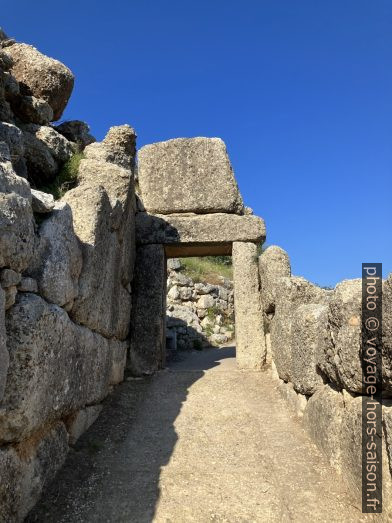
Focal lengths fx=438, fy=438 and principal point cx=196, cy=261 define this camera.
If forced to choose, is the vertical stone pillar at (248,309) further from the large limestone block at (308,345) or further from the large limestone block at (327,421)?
the large limestone block at (327,421)

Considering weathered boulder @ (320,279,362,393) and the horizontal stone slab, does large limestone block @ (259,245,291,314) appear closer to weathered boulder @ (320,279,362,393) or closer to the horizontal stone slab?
the horizontal stone slab

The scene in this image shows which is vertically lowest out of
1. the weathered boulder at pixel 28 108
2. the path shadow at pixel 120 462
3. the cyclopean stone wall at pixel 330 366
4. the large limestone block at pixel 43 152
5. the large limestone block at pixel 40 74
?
the path shadow at pixel 120 462

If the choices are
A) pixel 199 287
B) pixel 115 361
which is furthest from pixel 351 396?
pixel 199 287

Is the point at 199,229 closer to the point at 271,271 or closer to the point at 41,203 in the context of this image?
the point at 271,271

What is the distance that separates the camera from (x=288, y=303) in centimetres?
496

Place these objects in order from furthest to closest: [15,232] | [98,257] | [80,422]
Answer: [98,257] → [80,422] → [15,232]

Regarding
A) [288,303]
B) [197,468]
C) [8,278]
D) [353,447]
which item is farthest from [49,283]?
[288,303]

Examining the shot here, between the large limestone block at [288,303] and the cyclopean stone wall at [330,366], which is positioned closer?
the cyclopean stone wall at [330,366]

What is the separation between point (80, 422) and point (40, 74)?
443 centimetres

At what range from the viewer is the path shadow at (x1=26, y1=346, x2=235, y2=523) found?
9.46ft

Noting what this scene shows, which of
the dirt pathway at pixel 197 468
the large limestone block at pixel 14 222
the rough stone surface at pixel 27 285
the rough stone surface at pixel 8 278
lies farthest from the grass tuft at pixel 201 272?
the rough stone surface at pixel 8 278

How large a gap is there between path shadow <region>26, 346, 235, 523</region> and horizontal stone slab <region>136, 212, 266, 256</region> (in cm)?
225

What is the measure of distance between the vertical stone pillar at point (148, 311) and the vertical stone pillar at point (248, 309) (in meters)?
1.11

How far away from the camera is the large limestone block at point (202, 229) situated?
6.68 meters
